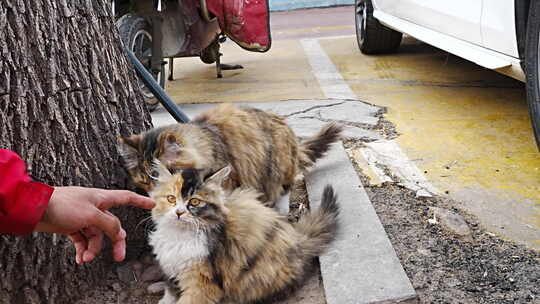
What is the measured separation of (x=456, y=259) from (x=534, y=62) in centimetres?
120

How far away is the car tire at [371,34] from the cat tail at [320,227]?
4.74 metres

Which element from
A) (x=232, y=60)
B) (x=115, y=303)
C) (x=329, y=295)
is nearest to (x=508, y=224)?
(x=329, y=295)

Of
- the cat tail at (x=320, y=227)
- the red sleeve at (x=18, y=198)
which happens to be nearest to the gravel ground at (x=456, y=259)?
the cat tail at (x=320, y=227)

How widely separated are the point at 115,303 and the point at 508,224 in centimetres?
180

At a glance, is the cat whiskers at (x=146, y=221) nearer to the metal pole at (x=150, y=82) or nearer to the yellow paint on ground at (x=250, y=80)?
the metal pole at (x=150, y=82)

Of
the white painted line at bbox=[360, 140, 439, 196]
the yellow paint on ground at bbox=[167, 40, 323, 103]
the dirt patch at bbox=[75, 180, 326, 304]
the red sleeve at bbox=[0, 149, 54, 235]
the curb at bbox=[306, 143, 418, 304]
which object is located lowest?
the yellow paint on ground at bbox=[167, 40, 323, 103]

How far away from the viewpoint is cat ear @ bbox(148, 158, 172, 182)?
98.7 inches

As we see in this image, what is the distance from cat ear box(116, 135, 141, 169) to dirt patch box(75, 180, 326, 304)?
0.35m

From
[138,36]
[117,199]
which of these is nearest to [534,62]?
[117,199]

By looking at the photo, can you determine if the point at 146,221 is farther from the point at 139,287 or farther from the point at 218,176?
the point at 218,176

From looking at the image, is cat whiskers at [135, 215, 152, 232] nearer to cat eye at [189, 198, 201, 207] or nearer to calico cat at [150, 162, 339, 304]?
calico cat at [150, 162, 339, 304]

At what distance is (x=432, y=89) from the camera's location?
5805 millimetres

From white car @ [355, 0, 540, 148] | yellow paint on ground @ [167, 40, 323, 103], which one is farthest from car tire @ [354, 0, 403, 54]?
white car @ [355, 0, 540, 148]

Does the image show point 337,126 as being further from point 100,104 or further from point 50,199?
point 50,199
